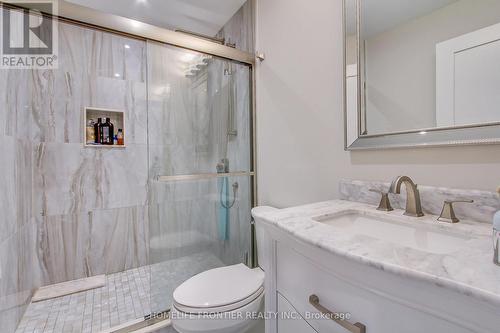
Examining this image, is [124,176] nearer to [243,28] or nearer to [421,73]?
[243,28]

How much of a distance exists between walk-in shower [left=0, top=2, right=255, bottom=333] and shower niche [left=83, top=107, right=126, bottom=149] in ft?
0.16

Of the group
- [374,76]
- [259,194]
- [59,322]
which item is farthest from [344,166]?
[59,322]

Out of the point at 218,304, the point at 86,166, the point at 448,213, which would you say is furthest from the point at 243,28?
the point at 218,304

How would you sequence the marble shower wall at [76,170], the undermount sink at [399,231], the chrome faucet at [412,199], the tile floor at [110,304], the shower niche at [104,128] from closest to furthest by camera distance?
the undermount sink at [399,231]
the chrome faucet at [412,199]
the tile floor at [110,304]
the marble shower wall at [76,170]
the shower niche at [104,128]

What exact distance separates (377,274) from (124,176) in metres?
2.22

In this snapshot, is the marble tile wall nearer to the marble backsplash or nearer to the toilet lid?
the marble backsplash

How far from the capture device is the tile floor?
1396mm

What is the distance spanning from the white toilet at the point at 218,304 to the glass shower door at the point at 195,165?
12.5 inches

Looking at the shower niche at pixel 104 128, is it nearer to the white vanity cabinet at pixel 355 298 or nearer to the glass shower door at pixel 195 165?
the glass shower door at pixel 195 165

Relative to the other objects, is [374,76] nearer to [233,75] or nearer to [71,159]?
[233,75]

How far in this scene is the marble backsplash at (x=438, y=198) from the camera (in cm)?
68

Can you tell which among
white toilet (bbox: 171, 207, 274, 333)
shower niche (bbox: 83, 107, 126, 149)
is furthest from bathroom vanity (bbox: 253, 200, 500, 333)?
shower niche (bbox: 83, 107, 126, 149)

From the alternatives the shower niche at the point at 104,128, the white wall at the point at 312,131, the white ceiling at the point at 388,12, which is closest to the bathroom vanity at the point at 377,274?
the white wall at the point at 312,131

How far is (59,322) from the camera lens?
1422 millimetres
